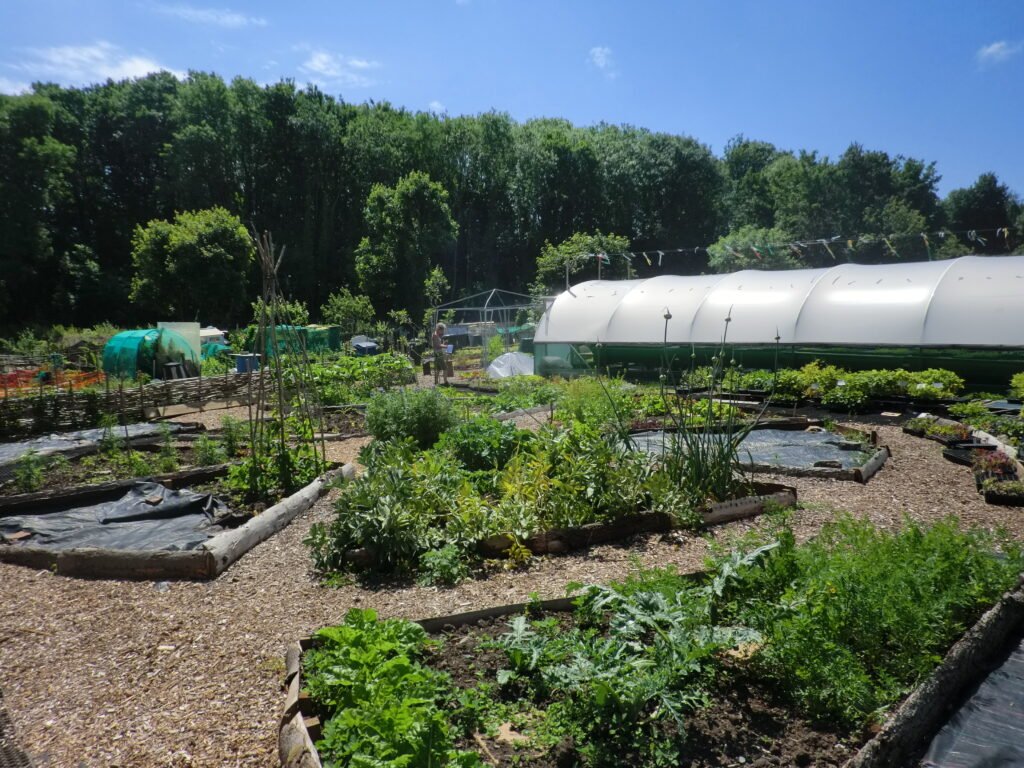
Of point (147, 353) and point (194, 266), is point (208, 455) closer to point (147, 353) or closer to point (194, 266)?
point (147, 353)

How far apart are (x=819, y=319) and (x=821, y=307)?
32 cm

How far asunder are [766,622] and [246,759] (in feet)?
7.43

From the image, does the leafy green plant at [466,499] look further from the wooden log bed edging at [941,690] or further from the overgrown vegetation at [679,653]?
the wooden log bed edging at [941,690]

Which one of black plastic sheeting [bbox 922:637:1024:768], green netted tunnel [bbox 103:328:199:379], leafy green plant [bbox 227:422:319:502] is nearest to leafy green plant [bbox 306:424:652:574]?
leafy green plant [bbox 227:422:319:502]

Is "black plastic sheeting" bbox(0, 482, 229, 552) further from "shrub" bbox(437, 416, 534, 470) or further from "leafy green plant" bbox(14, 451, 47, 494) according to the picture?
"shrub" bbox(437, 416, 534, 470)

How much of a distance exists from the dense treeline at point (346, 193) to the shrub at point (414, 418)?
71.0ft

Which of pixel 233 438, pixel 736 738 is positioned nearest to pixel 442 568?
pixel 736 738

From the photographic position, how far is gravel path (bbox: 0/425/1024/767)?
287 cm

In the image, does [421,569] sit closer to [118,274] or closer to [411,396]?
[411,396]

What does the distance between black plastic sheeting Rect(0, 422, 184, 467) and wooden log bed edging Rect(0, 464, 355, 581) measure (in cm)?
338

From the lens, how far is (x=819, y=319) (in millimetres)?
13492

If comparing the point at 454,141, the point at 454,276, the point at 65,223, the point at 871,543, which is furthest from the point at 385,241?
the point at 871,543

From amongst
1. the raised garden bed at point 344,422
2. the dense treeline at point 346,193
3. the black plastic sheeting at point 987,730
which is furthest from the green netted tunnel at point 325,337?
the black plastic sheeting at point 987,730

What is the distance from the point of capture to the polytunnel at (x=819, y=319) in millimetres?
11766
